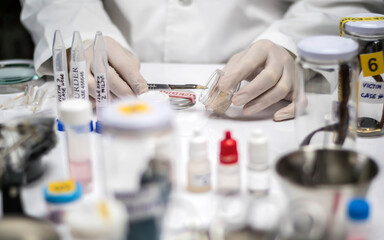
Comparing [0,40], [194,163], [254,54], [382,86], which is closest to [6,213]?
[194,163]

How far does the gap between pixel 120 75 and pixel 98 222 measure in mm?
600

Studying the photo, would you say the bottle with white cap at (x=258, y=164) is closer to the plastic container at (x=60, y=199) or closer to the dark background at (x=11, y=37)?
the plastic container at (x=60, y=199)

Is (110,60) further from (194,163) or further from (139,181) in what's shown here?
(139,181)

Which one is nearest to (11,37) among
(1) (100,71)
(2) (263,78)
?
(1) (100,71)

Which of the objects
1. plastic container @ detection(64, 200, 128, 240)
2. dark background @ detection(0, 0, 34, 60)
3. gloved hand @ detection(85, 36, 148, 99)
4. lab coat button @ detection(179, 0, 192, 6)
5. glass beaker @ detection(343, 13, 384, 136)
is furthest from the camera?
dark background @ detection(0, 0, 34, 60)

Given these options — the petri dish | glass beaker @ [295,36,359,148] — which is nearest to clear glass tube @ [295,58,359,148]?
glass beaker @ [295,36,359,148]

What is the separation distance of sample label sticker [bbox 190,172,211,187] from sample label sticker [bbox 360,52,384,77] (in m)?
0.40

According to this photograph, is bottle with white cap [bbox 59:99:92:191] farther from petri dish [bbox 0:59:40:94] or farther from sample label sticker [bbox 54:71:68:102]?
petri dish [bbox 0:59:40:94]

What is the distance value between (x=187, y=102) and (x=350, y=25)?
37 cm

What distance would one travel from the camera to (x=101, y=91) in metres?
0.96

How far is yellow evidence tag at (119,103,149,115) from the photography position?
23.7 inches

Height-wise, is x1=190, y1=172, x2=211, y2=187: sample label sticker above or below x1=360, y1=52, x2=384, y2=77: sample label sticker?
below

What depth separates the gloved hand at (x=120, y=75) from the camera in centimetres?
105

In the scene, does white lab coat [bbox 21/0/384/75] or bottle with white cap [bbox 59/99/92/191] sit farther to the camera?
white lab coat [bbox 21/0/384/75]
